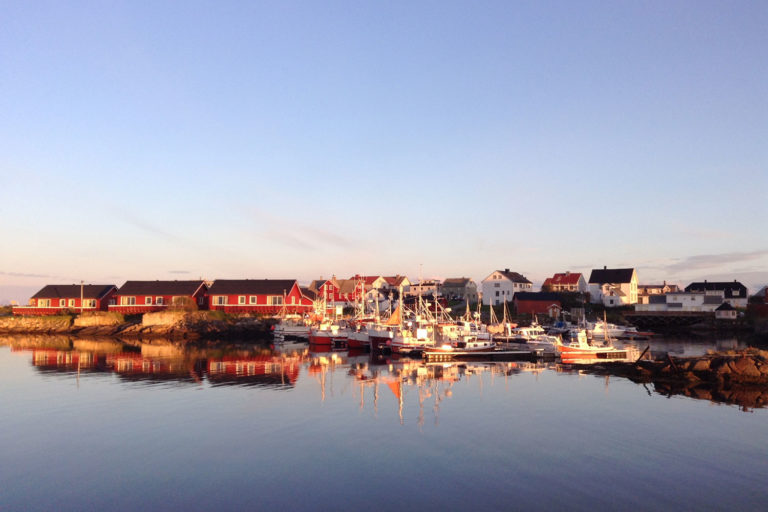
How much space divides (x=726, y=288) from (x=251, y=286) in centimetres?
10512

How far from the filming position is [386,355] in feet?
207

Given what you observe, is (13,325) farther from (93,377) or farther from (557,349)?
(557,349)

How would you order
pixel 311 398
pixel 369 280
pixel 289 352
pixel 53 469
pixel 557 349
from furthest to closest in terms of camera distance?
pixel 369 280
pixel 289 352
pixel 557 349
pixel 311 398
pixel 53 469

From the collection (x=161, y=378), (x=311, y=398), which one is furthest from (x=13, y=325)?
(x=311, y=398)

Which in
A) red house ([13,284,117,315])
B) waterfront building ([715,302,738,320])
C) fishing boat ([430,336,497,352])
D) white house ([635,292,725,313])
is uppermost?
red house ([13,284,117,315])

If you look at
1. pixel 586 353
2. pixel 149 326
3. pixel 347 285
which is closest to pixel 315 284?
pixel 347 285

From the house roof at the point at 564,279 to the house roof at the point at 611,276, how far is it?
3388 mm

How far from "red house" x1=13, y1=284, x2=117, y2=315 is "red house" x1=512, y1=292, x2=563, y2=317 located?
Answer: 8386 cm

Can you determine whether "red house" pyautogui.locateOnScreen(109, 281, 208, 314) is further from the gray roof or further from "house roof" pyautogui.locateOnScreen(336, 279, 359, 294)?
the gray roof

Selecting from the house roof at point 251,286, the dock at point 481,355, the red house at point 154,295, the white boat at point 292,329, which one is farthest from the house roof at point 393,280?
the dock at point 481,355

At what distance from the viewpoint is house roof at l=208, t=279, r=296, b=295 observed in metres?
105

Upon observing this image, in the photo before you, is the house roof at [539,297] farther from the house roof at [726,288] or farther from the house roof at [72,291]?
the house roof at [72,291]

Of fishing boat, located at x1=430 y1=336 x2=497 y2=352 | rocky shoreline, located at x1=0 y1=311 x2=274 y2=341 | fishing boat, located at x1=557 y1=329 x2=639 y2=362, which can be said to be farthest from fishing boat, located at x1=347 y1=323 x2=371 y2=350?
Result: fishing boat, located at x1=557 y1=329 x2=639 y2=362

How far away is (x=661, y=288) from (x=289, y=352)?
12436 cm
